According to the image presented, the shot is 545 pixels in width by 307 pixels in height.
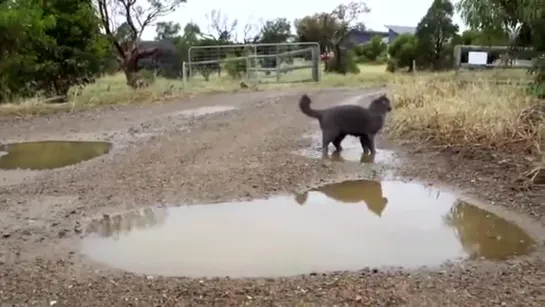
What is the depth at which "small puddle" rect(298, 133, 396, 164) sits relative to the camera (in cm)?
666

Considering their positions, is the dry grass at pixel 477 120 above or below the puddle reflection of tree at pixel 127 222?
above

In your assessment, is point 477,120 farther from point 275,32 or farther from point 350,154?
point 275,32

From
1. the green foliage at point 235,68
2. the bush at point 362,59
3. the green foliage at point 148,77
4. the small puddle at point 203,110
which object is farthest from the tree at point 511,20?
the bush at point 362,59

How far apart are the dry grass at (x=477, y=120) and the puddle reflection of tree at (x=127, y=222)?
342 centimetres

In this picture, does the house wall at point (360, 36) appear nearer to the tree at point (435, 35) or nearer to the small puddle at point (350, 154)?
the tree at point (435, 35)

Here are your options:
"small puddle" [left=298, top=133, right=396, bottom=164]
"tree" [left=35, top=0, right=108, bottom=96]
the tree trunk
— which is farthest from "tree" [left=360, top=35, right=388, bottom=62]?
"small puddle" [left=298, top=133, right=396, bottom=164]

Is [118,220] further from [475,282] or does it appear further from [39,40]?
[39,40]

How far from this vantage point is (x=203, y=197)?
17.1ft

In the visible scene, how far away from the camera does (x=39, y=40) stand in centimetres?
1301

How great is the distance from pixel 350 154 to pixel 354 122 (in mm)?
451

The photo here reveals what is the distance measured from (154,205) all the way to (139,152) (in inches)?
93.7

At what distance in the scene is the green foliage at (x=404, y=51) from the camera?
68.8 feet

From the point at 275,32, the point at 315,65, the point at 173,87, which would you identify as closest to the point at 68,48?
the point at 173,87

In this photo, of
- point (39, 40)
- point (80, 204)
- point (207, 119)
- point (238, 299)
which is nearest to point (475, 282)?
point (238, 299)
